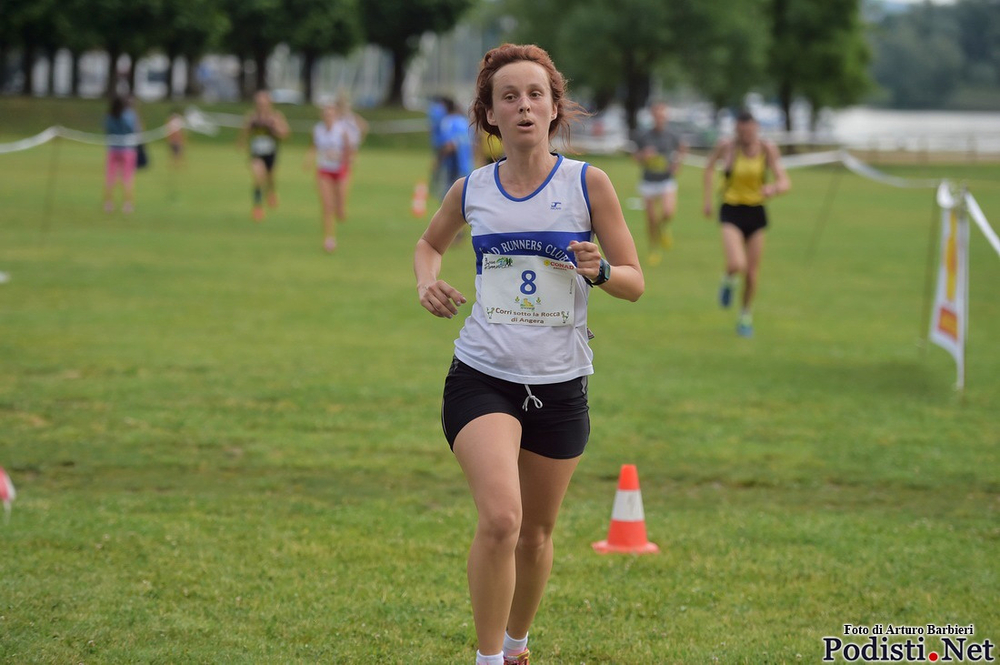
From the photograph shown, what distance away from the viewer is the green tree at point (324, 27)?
6881 centimetres

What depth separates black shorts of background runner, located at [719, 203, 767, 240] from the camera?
501 inches

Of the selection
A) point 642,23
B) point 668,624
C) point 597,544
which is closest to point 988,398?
point 597,544

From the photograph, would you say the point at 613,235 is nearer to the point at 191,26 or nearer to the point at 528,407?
the point at 528,407

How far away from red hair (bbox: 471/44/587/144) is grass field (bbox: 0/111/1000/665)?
1965mm

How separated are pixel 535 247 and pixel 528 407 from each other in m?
0.53

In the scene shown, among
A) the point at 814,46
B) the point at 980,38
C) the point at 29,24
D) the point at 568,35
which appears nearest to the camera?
the point at 29,24

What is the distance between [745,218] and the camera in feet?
41.9

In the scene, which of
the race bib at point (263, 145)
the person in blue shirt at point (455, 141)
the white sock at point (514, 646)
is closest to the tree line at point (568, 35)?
the person in blue shirt at point (455, 141)

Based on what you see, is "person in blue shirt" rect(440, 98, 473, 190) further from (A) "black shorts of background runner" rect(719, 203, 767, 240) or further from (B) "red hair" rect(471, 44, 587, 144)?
(B) "red hair" rect(471, 44, 587, 144)

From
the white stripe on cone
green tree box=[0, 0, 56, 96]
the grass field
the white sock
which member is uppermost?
green tree box=[0, 0, 56, 96]

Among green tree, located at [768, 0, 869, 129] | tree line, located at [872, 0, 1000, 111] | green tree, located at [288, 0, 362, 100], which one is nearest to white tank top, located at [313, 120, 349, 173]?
green tree, located at [288, 0, 362, 100]

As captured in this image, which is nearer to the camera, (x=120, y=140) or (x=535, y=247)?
(x=535, y=247)

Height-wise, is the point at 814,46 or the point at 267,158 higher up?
the point at 814,46

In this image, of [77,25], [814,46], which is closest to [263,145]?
[77,25]
